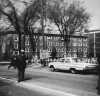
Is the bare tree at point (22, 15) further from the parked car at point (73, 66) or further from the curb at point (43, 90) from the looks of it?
the curb at point (43, 90)

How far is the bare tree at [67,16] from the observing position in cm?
4084

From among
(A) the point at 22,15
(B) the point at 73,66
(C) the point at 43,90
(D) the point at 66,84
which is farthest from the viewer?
(A) the point at 22,15

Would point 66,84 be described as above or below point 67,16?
below

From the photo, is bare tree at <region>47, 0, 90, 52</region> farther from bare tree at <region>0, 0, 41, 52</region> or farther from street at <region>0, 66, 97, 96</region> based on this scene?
street at <region>0, 66, 97, 96</region>

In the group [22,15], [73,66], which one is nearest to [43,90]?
[73,66]

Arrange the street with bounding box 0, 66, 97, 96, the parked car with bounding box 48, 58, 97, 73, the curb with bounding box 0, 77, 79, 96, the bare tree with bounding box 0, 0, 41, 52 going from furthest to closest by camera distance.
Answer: the bare tree with bounding box 0, 0, 41, 52
the parked car with bounding box 48, 58, 97, 73
the street with bounding box 0, 66, 97, 96
the curb with bounding box 0, 77, 79, 96

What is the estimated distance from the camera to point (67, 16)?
41.5 m

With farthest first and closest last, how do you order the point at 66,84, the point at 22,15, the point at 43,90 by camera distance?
the point at 22,15
the point at 66,84
the point at 43,90

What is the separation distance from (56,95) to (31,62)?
2699cm

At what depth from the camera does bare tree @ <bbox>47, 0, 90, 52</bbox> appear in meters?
40.8

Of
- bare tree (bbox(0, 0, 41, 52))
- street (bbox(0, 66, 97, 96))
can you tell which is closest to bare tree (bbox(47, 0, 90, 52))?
→ bare tree (bbox(0, 0, 41, 52))

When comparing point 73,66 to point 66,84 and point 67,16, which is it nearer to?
point 66,84

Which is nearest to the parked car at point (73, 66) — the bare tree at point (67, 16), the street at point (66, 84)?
the street at point (66, 84)

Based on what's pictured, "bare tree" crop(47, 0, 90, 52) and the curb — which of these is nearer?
the curb
